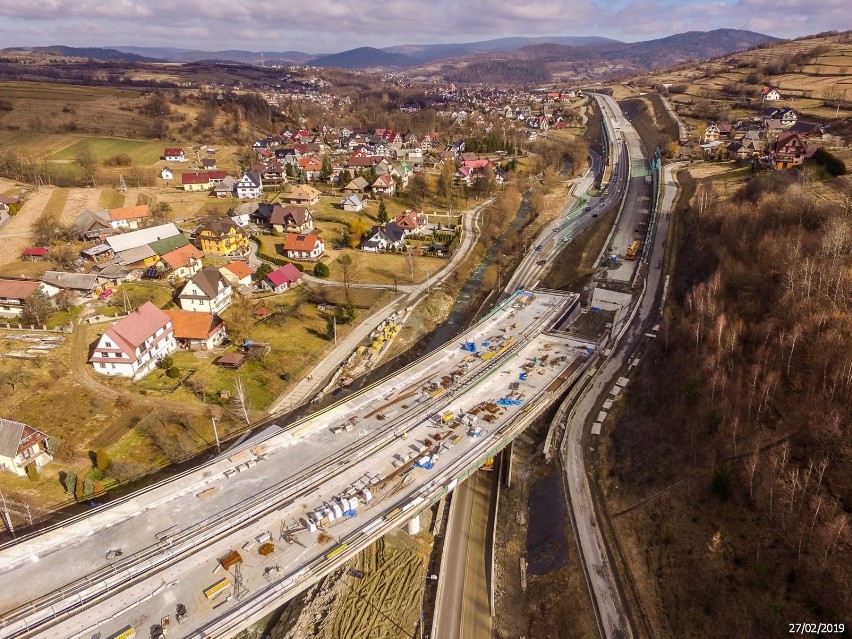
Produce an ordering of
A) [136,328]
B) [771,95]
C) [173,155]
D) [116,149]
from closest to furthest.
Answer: [136,328] < [771,95] < [173,155] < [116,149]

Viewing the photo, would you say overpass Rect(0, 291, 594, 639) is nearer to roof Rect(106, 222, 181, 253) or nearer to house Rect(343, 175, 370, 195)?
roof Rect(106, 222, 181, 253)

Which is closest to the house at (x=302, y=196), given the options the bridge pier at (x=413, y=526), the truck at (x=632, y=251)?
the truck at (x=632, y=251)

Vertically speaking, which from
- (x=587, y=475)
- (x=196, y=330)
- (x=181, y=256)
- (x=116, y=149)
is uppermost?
(x=116, y=149)

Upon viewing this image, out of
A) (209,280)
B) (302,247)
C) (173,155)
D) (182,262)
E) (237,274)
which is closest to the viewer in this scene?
(209,280)

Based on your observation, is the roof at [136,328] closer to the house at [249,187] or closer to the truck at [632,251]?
the house at [249,187]

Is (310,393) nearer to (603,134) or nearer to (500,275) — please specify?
(500,275)

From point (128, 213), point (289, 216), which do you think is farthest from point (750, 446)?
point (128, 213)

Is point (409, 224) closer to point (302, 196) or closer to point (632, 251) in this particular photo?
point (302, 196)

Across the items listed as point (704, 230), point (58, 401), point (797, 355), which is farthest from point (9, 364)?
point (704, 230)
